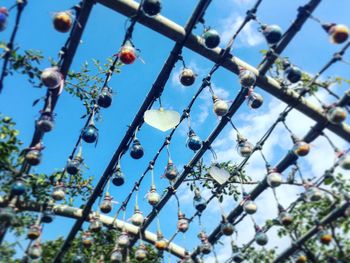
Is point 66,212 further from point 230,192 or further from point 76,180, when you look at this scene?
point 230,192

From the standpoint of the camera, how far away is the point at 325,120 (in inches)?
179

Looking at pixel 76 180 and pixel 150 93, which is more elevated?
pixel 76 180

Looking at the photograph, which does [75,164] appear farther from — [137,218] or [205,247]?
[205,247]

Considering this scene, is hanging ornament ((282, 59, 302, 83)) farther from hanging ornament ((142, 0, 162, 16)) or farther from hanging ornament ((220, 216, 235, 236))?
hanging ornament ((220, 216, 235, 236))

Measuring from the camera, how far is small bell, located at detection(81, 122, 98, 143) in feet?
16.3

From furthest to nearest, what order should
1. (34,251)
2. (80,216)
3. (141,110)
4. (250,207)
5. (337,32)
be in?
(80,216)
(141,110)
(250,207)
(34,251)
(337,32)

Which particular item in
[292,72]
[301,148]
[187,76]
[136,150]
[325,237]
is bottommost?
[325,237]

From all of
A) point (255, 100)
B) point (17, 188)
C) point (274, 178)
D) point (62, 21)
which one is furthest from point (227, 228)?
point (62, 21)

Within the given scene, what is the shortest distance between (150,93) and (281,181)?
6.39 feet

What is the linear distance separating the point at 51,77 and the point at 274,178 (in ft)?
9.10

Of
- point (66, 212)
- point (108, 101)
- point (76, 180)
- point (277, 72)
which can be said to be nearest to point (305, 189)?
point (277, 72)

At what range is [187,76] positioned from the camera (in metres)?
4.59

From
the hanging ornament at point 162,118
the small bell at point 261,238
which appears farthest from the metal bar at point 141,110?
the small bell at point 261,238

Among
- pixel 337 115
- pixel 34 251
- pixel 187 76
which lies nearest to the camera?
pixel 337 115
